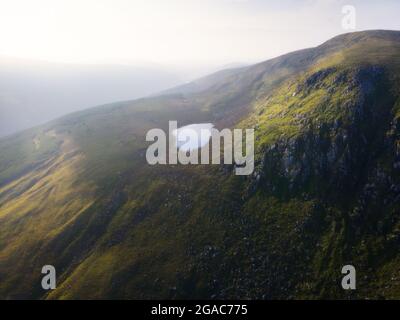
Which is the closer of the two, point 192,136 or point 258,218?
point 258,218

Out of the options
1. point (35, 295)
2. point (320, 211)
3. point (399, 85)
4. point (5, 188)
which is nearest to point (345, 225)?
point (320, 211)

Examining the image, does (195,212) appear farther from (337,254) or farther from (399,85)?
(399,85)

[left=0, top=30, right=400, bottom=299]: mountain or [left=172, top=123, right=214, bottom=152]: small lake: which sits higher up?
[left=172, top=123, right=214, bottom=152]: small lake

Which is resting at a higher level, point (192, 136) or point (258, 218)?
point (192, 136)

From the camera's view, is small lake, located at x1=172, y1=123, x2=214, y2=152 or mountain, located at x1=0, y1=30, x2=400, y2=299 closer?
mountain, located at x1=0, y1=30, x2=400, y2=299
